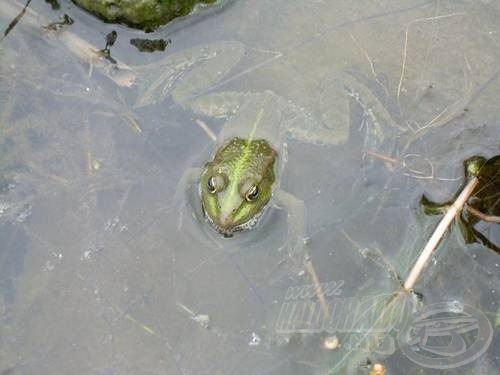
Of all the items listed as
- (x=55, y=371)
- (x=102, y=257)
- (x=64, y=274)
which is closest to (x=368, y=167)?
(x=102, y=257)

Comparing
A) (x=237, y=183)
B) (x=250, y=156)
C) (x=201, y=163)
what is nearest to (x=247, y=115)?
(x=250, y=156)

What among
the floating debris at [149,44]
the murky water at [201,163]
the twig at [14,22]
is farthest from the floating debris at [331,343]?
the twig at [14,22]

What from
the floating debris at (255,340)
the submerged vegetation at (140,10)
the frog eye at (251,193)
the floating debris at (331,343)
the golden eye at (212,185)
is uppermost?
the submerged vegetation at (140,10)

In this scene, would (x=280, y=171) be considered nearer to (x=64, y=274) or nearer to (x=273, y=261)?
(x=273, y=261)

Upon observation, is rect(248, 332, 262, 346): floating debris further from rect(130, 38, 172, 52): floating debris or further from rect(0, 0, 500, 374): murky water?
rect(130, 38, 172, 52): floating debris

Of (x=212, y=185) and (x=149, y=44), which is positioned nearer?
(x=212, y=185)

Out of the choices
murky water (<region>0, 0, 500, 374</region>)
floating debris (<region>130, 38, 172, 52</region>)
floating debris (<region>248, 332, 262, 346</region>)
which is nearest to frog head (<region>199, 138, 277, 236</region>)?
murky water (<region>0, 0, 500, 374</region>)

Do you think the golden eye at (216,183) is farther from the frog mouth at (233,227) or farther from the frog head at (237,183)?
the frog mouth at (233,227)

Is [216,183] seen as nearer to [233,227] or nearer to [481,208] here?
[233,227]
